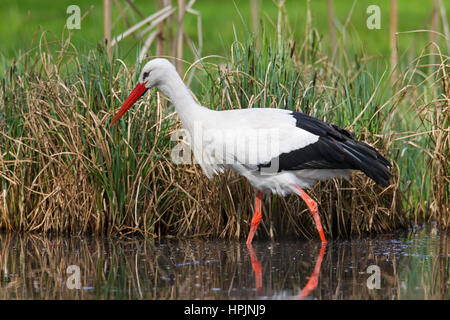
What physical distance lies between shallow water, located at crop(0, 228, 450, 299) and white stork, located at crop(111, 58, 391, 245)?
0.60m

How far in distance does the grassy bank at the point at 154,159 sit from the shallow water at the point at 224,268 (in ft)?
0.87

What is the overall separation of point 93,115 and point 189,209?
1.27 m

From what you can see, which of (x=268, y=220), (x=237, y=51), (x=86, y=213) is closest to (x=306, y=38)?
(x=237, y=51)

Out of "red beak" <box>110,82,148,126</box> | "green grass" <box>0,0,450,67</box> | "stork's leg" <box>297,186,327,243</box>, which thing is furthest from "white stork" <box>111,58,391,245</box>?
"green grass" <box>0,0,450,67</box>

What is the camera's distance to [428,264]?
6.22m

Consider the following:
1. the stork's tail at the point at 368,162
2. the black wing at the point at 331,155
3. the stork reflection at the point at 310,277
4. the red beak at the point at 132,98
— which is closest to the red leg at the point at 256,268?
the stork reflection at the point at 310,277

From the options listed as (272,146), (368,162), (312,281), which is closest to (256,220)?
(272,146)

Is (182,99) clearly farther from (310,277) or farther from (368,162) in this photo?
(310,277)

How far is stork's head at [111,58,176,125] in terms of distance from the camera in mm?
6941

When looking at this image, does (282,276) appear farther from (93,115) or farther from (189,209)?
(93,115)

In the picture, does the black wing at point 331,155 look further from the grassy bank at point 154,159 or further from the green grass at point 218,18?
the green grass at point 218,18

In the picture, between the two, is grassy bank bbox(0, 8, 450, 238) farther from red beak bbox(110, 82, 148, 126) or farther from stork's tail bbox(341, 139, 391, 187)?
stork's tail bbox(341, 139, 391, 187)

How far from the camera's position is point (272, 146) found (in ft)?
22.2

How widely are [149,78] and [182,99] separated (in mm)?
369
